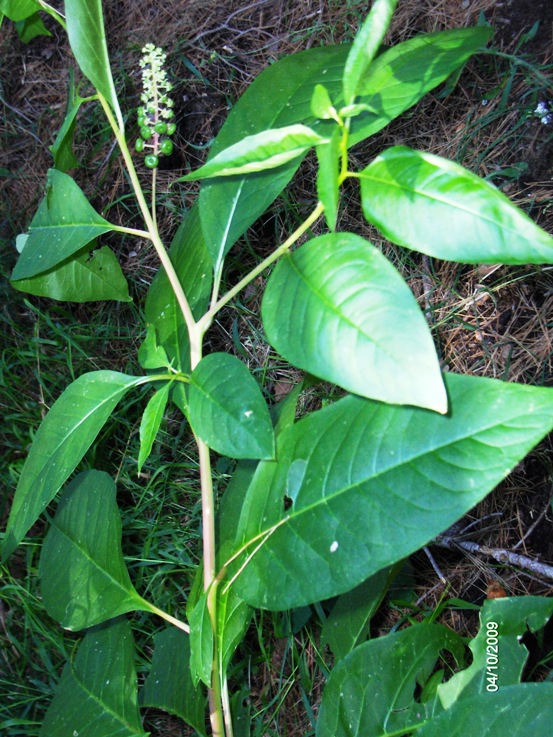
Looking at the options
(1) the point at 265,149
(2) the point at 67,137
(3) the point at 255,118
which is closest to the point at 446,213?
(1) the point at 265,149

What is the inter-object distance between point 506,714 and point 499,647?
252 mm

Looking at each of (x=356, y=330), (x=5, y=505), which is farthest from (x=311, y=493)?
(x=5, y=505)

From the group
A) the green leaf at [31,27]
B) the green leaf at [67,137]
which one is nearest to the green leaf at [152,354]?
the green leaf at [67,137]

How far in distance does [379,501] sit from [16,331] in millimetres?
1371

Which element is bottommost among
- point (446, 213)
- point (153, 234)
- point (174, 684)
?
point (174, 684)

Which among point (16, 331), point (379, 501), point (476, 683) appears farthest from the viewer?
point (16, 331)

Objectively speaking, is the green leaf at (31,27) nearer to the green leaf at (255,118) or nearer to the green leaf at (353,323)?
the green leaf at (255,118)

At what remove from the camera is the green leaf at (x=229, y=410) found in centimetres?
111

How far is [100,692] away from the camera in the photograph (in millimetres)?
1494

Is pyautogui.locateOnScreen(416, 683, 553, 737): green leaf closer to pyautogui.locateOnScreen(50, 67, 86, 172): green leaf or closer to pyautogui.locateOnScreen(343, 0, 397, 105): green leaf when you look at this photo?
pyautogui.locateOnScreen(343, 0, 397, 105): green leaf

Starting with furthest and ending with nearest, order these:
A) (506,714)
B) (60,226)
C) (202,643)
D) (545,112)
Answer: (545,112)
(60,226)
(202,643)
(506,714)

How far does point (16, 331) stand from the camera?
2.04 meters

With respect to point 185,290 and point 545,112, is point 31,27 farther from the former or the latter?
point 545,112

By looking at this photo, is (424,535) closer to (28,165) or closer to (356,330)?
Answer: (356,330)
